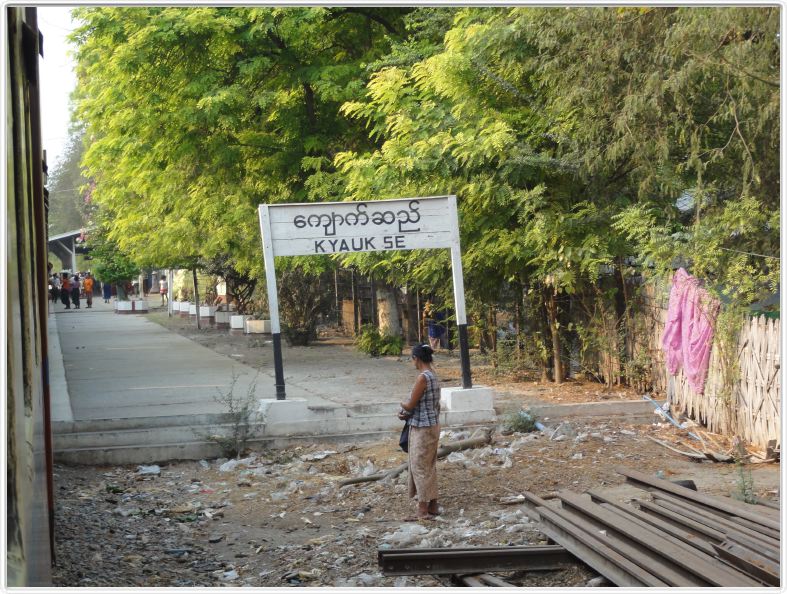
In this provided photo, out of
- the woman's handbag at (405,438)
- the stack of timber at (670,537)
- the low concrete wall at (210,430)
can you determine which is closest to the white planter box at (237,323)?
the low concrete wall at (210,430)

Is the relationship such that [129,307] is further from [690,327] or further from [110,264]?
[690,327]

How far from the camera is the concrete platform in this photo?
11242 mm

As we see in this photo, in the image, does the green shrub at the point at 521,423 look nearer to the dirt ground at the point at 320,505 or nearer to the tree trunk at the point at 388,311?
the dirt ground at the point at 320,505

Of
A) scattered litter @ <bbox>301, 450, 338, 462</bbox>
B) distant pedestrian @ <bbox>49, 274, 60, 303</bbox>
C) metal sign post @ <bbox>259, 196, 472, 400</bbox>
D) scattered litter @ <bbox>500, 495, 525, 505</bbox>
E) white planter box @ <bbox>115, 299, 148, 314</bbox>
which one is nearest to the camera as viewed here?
scattered litter @ <bbox>500, 495, 525, 505</bbox>

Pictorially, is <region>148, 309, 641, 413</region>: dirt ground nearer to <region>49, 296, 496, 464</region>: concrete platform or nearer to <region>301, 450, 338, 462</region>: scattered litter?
<region>49, 296, 496, 464</region>: concrete platform

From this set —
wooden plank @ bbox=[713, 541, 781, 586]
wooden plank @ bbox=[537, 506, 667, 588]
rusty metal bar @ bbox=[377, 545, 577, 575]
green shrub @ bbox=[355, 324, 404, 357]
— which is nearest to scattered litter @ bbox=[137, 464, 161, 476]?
rusty metal bar @ bbox=[377, 545, 577, 575]

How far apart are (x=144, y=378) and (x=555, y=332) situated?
7.53 meters

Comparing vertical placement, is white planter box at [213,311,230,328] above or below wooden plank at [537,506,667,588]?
above

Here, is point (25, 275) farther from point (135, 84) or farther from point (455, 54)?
point (135, 84)

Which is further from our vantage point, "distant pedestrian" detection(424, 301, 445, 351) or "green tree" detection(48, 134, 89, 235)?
"green tree" detection(48, 134, 89, 235)

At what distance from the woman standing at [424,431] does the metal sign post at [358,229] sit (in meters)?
3.96

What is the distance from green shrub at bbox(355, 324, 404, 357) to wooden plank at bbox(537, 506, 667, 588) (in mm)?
13227

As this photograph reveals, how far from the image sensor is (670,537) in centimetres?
635

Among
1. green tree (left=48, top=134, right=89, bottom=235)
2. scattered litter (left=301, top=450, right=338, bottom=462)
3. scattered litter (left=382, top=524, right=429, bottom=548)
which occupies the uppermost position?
green tree (left=48, top=134, right=89, bottom=235)
